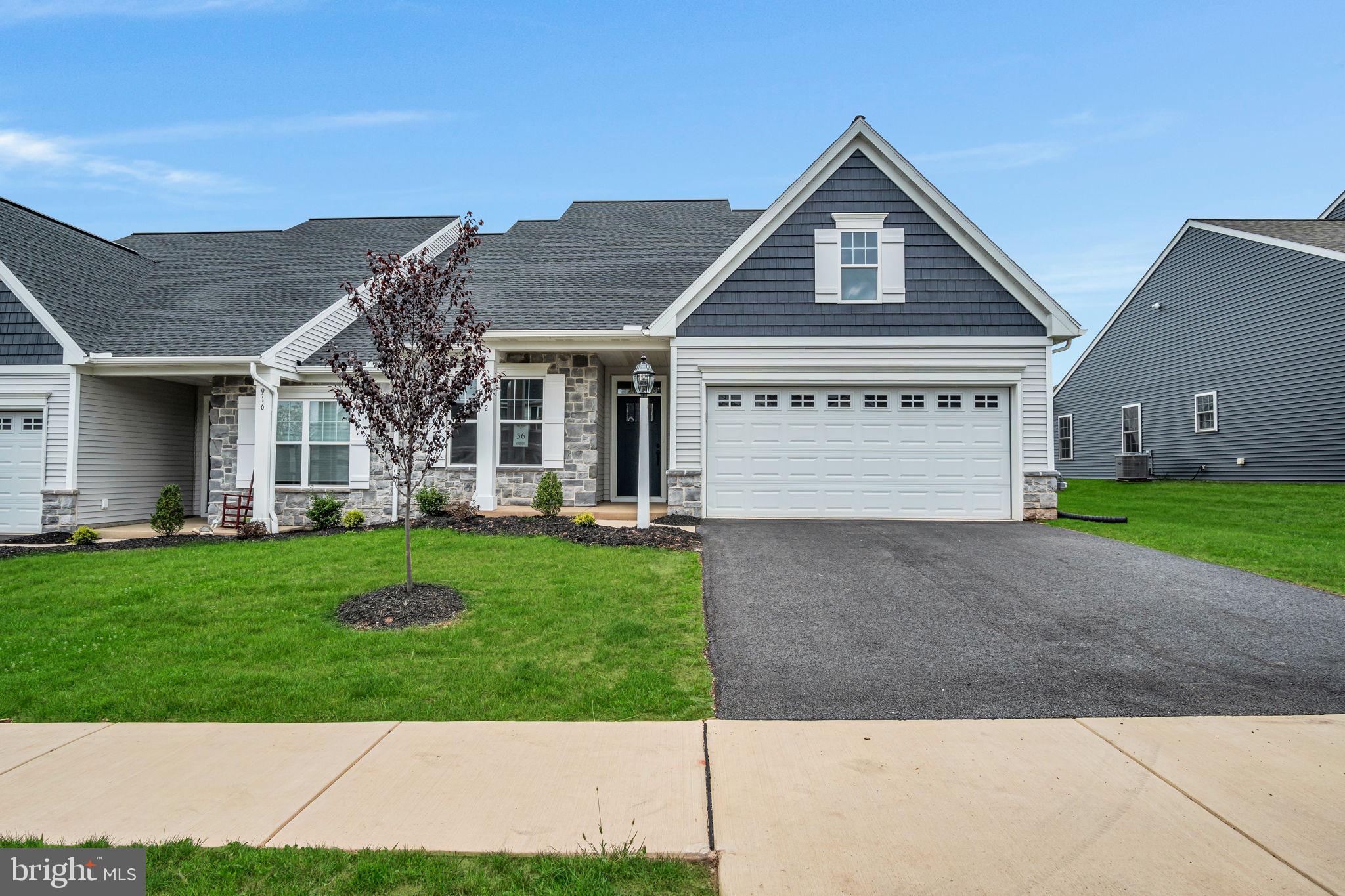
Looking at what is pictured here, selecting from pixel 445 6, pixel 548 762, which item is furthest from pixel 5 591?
pixel 445 6

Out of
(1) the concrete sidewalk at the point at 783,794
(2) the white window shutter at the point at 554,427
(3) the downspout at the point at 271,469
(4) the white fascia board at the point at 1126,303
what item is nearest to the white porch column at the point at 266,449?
(3) the downspout at the point at 271,469

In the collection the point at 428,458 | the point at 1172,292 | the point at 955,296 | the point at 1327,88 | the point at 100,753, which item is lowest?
the point at 100,753

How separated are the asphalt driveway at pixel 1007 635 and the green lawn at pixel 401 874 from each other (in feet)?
5.70

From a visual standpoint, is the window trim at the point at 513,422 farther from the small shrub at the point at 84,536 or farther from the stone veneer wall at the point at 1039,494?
the stone veneer wall at the point at 1039,494

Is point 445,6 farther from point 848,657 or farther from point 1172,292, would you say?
point 1172,292

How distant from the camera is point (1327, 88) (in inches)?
582

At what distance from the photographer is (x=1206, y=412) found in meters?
19.4

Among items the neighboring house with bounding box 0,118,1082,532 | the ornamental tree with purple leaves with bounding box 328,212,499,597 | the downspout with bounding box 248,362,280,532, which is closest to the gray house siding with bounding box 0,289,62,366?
the neighboring house with bounding box 0,118,1082,532

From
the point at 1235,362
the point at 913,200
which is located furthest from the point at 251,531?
the point at 1235,362

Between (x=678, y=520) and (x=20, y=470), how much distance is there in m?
12.9

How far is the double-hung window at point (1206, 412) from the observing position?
1898 cm

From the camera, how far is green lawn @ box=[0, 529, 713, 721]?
4.46 metres

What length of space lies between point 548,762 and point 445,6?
14.0 metres

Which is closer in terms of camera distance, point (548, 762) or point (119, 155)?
point (548, 762)
